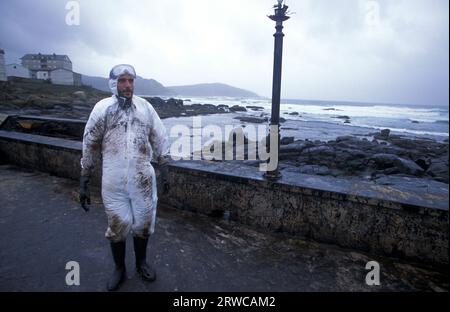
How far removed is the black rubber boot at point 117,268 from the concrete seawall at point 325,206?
0.75 meters

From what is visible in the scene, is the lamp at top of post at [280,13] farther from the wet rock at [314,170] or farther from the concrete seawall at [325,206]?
the wet rock at [314,170]

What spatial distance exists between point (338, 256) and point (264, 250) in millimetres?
774

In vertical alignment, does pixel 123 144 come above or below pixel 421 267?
above

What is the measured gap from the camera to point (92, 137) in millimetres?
2402

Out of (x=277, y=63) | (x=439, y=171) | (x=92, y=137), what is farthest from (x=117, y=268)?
(x=439, y=171)

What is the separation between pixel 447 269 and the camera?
104 inches

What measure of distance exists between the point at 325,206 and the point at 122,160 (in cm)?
217

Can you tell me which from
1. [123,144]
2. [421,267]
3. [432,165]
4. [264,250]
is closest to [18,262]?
[123,144]

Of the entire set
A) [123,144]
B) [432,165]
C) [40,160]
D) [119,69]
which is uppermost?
[119,69]

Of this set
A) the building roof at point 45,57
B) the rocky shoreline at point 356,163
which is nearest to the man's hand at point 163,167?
the rocky shoreline at point 356,163

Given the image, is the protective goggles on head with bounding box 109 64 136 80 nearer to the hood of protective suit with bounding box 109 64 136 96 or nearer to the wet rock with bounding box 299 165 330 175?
the hood of protective suit with bounding box 109 64 136 96

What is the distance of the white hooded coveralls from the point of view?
2352 mm

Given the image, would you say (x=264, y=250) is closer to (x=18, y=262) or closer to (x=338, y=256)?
(x=338, y=256)

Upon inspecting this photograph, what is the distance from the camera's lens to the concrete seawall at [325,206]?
2.71 meters
